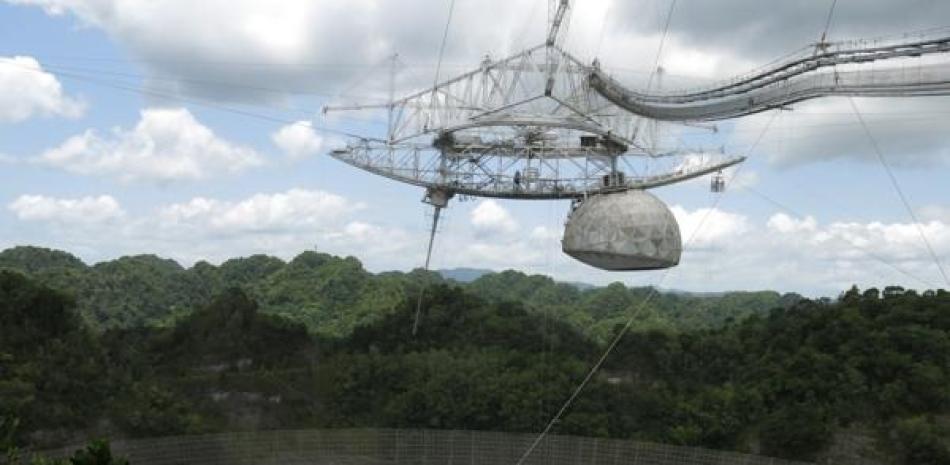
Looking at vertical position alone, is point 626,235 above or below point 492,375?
above

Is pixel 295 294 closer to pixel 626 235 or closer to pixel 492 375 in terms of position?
pixel 492 375

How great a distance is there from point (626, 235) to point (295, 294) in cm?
4580

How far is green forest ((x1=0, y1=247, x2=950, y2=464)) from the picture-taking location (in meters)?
32.4

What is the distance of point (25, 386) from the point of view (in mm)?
29719

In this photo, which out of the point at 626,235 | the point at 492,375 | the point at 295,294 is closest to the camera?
the point at 626,235

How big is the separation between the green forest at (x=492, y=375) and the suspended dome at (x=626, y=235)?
13.0 m

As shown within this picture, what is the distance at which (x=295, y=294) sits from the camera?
6500 cm

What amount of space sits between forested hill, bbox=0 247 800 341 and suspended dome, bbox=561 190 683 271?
28.0 metres

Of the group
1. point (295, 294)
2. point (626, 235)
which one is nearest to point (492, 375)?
point (626, 235)

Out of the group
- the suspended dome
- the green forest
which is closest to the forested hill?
the green forest

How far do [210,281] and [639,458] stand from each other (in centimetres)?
4807

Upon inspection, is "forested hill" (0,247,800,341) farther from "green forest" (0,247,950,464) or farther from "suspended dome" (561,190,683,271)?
"suspended dome" (561,190,683,271)

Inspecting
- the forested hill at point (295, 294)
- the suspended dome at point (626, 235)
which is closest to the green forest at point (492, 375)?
the forested hill at point (295, 294)

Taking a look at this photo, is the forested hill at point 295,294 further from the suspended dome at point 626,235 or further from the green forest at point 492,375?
the suspended dome at point 626,235
